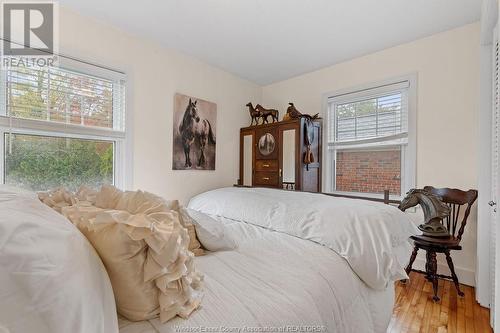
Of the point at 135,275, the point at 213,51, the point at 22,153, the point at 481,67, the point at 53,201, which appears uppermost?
the point at 213,51

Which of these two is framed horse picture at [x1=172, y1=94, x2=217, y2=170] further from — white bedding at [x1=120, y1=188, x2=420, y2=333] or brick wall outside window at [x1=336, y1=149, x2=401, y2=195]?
brick wall outside window at [x1=336, y1=149, x2=401, y2=195]

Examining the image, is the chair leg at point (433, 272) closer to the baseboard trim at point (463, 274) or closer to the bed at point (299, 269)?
the baseboard trim at point (463, 274)

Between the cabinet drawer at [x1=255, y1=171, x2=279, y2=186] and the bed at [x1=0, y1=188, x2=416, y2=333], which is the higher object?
the cabinet drawer at [x1=255, y1=171, x2=279, y2=186]

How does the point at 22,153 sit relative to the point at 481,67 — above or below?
below

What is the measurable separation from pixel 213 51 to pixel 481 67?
2.54 metres

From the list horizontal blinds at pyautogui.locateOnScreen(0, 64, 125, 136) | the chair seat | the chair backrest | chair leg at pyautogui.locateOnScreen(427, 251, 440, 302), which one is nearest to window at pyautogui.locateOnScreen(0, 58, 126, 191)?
horizontal blinds at pyautogui.locateOnScreen(0, 64, 125, 136)

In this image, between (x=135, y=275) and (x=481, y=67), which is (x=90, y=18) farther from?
(x=481, y=67)

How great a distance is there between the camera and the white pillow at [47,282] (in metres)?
0.47

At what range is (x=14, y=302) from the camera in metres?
0.47

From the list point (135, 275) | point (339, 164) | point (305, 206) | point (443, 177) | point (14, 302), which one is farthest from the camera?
point (339, 164)

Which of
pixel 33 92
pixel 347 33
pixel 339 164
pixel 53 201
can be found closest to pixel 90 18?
pixel 33 92

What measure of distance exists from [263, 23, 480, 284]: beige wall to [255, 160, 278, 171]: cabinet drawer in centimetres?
155

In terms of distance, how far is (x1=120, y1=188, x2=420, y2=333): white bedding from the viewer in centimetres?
81

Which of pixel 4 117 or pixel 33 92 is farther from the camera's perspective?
pixel 33 92
